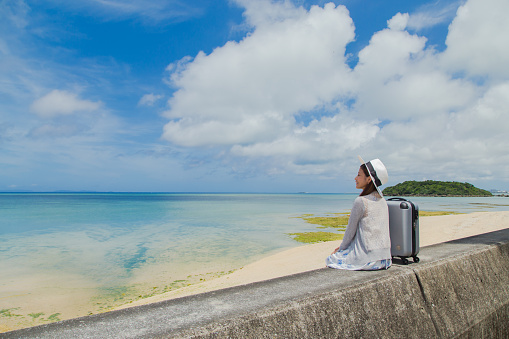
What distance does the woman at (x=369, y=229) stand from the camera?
338 cm

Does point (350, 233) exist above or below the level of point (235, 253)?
above

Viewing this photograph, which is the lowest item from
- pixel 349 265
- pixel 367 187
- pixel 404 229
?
pixel 349 265

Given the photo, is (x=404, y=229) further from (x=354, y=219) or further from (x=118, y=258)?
(x=118, y=258)

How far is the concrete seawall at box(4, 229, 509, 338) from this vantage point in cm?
203

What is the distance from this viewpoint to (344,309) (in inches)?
98.1

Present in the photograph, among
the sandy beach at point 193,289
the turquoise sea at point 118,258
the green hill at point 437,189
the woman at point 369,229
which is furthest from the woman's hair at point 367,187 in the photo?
the green hill at point 437,189

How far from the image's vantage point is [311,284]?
285cm

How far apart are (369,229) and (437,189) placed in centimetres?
16116

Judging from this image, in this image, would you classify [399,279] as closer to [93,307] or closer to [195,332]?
[195,332]

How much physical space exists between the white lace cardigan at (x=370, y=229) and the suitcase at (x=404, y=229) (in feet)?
0.53

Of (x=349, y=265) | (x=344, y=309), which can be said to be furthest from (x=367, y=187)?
(x=344, y=309)

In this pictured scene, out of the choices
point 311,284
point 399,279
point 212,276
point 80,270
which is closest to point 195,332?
point 311,284

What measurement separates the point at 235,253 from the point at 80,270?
741 cm

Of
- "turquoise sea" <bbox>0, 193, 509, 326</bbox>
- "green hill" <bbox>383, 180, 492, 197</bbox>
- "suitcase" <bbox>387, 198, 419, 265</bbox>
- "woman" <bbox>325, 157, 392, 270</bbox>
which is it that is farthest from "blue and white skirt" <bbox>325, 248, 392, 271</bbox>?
"green hill" <bbox>383, 180, 492, 197</bbox>
